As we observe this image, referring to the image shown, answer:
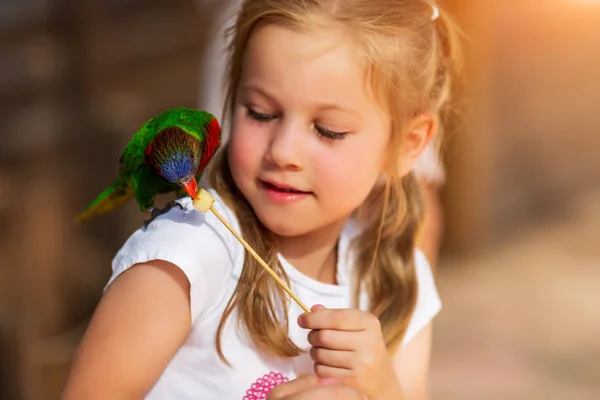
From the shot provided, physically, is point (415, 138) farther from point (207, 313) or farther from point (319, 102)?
point (207, 313)

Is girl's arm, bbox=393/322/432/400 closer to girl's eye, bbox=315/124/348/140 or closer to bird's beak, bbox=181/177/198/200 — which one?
girl's eye, bbox=315/124/348/140

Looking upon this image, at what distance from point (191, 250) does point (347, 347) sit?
22 cm

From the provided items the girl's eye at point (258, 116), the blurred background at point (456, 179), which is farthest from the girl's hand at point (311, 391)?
the blurred background at point (456, 179)

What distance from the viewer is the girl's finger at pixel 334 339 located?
0.92 metres

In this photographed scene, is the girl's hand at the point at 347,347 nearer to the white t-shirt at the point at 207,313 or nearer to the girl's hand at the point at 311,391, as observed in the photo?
the girl's hand at the point at 311,391

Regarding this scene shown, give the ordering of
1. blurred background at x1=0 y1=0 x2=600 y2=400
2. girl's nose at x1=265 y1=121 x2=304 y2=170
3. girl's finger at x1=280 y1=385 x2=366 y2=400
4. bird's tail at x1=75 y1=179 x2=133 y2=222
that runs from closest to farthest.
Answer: girl's finger at x1=280 y1=385 x2=366 y2=400 → girl's nose at x1=265 y1=121 x2=304 y2=170 → bird's tail at x1=75 y1=179 x2=133 y2=222 → blurred background at x1=0 y1=0 x2=600 y2=400

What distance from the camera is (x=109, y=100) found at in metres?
2.80

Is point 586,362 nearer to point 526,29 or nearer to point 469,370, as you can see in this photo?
point 469,370

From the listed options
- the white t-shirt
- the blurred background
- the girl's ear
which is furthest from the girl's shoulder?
the blurred background

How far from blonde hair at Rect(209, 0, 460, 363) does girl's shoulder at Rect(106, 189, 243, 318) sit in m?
0.04

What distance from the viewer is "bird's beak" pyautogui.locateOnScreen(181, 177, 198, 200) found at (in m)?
0.92

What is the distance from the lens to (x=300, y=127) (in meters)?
1.02

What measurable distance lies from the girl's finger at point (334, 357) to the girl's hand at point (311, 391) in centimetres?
2

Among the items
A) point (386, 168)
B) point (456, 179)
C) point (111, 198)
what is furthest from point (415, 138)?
point (456, 179)
